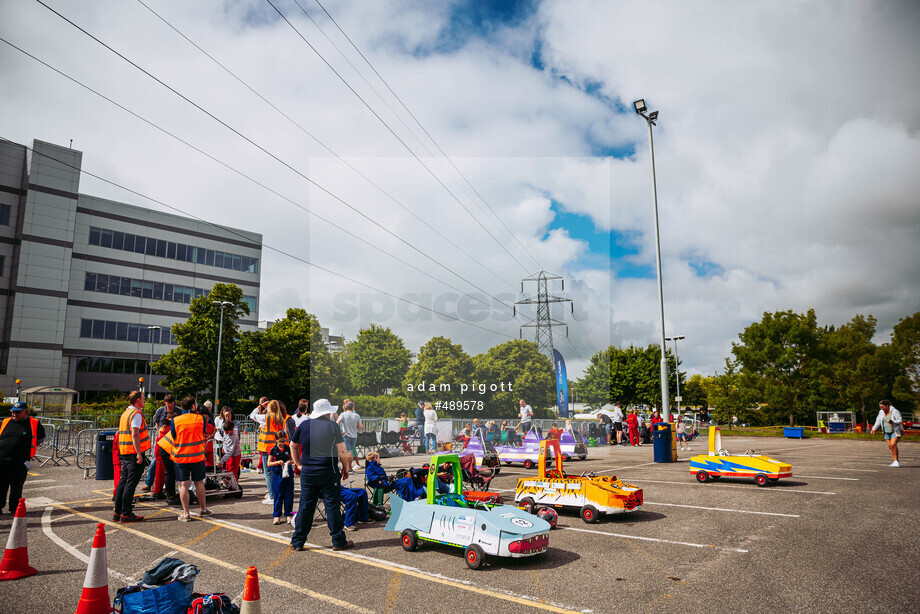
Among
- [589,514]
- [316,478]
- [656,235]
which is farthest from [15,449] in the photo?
[656,235]

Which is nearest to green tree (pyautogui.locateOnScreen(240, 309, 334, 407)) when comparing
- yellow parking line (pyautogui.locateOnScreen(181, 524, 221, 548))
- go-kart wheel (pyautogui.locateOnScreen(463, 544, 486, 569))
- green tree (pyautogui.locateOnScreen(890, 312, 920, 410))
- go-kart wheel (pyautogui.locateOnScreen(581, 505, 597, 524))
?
yellow parking line (pyautogui.locateOnScreen(181, 524, 221, 548))

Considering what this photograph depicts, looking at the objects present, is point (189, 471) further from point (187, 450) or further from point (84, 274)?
point (84, 274)

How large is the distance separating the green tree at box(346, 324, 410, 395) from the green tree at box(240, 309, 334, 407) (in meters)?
4.81

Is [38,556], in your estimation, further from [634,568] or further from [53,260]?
[53,260]

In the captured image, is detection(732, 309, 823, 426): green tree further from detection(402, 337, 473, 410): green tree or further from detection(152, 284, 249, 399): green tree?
detection(152, 284, 249, 399): green tree

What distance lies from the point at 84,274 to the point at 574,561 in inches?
2479

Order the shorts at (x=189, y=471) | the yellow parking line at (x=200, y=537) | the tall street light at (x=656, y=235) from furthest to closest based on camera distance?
the tall street light at (x=656, y=235) → the shorts at (x=189, y=471) → the yellow parking line at (x=200, y=537)

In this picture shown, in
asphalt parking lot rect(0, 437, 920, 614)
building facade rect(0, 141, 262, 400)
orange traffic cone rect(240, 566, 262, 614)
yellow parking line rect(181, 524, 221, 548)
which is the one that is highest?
building facade rect(0, 141, 262, 400)

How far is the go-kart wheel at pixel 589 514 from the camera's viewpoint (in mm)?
8664

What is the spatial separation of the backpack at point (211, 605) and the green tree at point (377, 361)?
55.7m

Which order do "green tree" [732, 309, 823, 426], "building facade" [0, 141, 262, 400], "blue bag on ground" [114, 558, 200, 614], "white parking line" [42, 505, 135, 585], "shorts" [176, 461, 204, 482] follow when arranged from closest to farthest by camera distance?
"blue bag on ground" [114, 558, 200, 614] → "white parking line" [42, 505, 135, 585] → "shorts" [176, 461, 204, 482] → "building facade" [0, 141, 262, 400] → "green tree" [732, 309, 823, 426]

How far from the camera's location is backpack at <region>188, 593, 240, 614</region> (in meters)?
4.05

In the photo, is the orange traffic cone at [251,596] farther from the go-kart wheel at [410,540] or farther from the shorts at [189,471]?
the shorts at [189,471]

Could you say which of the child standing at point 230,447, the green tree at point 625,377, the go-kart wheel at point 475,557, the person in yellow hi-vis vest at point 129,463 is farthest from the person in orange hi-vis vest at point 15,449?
the green tree at point 625,377
